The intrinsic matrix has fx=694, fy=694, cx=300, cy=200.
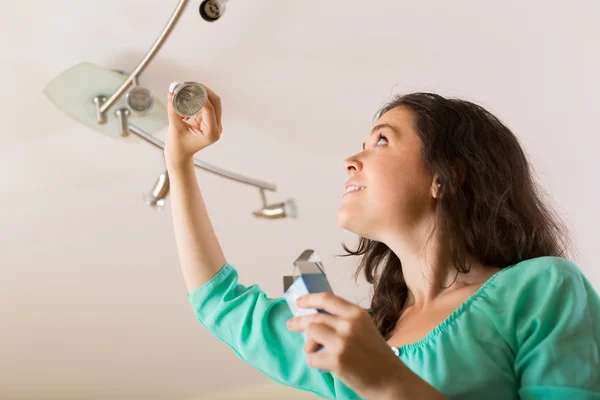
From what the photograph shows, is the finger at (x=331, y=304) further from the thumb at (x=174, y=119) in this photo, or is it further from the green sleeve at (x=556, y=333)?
the thumb at (x=174, y=119)

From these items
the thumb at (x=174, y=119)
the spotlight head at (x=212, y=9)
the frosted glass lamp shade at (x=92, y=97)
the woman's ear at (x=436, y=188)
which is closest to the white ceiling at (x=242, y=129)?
the frosted glass lamp shade at (x=92, y=97)

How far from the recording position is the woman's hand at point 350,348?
0.68 meters

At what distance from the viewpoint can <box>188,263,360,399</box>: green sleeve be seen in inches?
46.3

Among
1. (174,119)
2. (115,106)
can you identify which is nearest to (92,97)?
(115,106)

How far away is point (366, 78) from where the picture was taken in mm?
1799

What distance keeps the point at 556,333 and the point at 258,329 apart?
1.66 ft

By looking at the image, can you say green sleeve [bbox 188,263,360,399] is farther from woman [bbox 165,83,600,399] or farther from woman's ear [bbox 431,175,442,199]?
woman's ear [bbox 431,175,442,199]

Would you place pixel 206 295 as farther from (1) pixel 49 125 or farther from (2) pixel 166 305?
(2) pixel 166 305

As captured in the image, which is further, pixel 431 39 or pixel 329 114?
pixel 329 114

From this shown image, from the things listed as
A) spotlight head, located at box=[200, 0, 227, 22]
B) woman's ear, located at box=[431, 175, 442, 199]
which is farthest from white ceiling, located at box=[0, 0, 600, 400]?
woman's ear, located at box=[431, 175, 442, 199]

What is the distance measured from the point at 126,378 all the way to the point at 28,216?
1191 millimetres

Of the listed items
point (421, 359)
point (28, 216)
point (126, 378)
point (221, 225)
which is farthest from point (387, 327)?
point (126, 378)

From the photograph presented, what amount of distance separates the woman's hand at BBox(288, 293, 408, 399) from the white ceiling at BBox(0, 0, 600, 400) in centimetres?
100

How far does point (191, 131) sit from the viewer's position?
1.19 m
